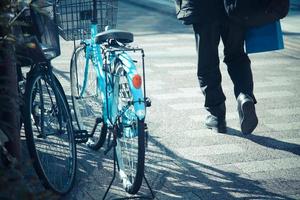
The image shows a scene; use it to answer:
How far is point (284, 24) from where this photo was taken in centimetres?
1063

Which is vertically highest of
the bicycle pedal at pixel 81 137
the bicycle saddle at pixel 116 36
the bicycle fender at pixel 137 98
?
the bicycle saddle at pixel 116 36

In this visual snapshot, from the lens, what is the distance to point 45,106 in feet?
11.4

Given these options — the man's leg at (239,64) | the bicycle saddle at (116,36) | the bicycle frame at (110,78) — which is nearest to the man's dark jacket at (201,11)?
the man's leg at (239,64)

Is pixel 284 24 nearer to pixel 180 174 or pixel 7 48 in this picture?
pixel 180 174

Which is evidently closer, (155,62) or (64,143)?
(64,143)

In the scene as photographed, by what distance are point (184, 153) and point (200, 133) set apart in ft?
1.65

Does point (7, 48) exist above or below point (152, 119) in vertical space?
above

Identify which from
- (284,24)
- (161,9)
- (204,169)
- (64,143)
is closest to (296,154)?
(204,169)

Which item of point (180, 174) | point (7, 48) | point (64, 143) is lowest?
point (180, 174)

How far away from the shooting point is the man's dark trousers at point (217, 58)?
4344mm

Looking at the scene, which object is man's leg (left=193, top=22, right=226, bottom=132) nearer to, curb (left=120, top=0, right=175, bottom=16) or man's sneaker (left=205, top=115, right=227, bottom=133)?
man's sneaker (left=205, top=115, right=227, bottom=133)

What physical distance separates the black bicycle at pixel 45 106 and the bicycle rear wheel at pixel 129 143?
34cm

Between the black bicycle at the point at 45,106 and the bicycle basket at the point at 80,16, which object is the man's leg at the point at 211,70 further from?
the black bicycle at the point at 45,106

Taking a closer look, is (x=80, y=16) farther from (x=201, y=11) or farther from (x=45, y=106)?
(x=201, y=11)
